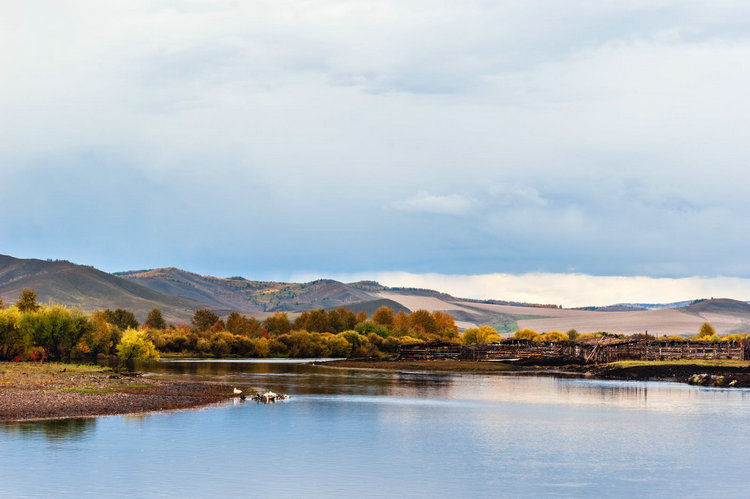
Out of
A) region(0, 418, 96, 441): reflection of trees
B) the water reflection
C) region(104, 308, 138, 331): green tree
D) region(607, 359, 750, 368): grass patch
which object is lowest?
the water reflection

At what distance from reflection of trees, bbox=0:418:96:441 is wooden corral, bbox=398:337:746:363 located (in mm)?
90079

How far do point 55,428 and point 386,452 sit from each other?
50.5ft

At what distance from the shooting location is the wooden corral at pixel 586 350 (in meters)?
112

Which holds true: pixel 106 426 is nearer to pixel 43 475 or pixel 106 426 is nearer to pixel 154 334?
pixel 43 475

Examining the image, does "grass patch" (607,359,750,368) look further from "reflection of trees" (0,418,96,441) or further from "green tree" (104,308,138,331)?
"green tree" (104,308,138,331)

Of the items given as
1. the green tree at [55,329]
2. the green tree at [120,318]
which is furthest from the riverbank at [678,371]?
the green tree at [120,318]

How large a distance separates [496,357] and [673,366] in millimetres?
51279

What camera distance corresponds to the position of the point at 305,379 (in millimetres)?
83062

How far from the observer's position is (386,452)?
34.9m

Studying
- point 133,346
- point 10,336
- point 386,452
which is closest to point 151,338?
point 133,346

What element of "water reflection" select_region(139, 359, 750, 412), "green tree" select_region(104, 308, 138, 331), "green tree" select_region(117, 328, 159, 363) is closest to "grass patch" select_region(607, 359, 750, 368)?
"water reflection" select_region(139, 359, 750, 412)

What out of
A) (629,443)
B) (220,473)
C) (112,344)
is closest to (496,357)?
(112,344)

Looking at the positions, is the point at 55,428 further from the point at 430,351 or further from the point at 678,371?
the point at 430,351

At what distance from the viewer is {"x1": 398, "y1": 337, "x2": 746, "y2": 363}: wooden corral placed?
112m
